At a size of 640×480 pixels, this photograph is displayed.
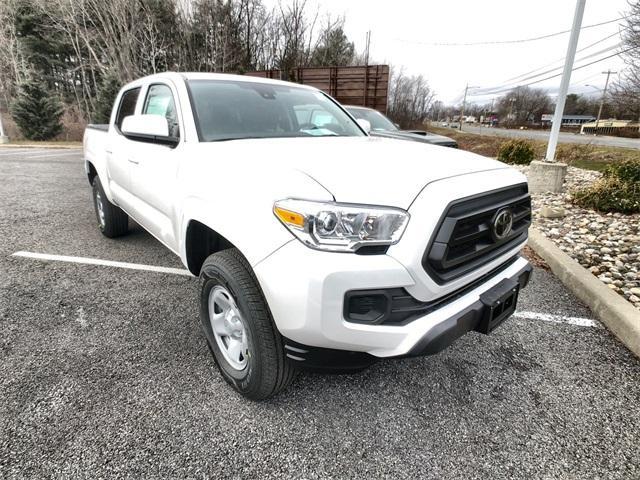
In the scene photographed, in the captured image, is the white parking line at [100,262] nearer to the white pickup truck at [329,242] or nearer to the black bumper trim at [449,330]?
the white pickup truck at [329,242]

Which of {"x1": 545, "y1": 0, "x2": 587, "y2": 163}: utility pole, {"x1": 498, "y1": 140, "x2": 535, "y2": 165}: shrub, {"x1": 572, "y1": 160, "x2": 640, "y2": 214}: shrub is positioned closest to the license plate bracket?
{"x1": 572, "y1": 160, "x2": 640, "y2": 214}: shrub

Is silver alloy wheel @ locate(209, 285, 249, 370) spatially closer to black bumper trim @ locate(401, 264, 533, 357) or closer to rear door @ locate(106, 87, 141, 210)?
black bumper trim @ locate(401, 264, 533, 357)

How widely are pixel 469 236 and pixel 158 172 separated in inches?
81.9

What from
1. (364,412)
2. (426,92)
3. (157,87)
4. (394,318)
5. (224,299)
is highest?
(426,92)

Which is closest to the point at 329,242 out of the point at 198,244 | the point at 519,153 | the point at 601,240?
the point at 198,244

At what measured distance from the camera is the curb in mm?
2600

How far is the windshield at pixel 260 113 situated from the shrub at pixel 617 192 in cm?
427

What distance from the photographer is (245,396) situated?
1985 mm

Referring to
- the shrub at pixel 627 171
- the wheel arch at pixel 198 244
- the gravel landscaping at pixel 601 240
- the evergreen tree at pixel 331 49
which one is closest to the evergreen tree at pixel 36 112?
the evergreen tree at pixel 331 49

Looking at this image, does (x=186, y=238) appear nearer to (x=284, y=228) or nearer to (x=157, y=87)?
(x=284, y=228)

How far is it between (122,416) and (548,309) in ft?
10.3

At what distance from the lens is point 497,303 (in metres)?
1.84

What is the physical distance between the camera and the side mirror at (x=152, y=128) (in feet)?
7.60

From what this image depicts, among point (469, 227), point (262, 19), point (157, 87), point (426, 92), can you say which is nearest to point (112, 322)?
point (157, 87)
